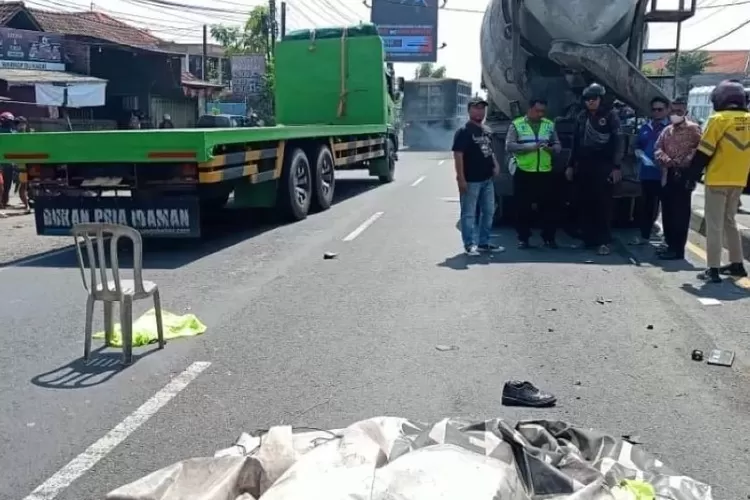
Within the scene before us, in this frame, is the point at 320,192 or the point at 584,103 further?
the point at 320,192

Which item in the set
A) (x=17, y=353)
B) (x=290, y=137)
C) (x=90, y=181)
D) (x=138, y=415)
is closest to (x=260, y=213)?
(x=290, y=137)

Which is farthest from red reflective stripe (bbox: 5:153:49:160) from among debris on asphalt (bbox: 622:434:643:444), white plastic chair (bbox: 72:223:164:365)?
debris on asphalt (bbox: 622:434:643:444)

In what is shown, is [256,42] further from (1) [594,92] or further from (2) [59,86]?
(1) [594,92]

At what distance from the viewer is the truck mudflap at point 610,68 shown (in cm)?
941

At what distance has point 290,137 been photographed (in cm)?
1155

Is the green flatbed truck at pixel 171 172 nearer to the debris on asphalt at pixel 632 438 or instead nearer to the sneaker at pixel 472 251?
the sneaker at pixel 472 251

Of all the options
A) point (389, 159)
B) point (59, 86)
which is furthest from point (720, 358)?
point (59, 86)

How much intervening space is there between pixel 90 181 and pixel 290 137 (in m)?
3.01

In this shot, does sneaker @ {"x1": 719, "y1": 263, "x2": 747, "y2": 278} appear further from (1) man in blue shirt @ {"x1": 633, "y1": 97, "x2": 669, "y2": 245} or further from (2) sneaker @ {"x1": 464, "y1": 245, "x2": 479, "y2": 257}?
(2) sneaker @ {"x1": 464, "y1": 245, "x2": 479, "y2": 257}

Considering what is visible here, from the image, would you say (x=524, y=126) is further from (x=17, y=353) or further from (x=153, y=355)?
(x=17, y=353)

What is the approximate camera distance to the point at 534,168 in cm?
955

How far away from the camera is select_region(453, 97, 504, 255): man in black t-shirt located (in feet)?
30.0

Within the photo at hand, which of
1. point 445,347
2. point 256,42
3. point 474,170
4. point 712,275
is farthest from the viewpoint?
point 256,42

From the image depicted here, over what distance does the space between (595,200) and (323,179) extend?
5394 mm
